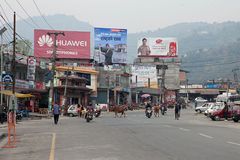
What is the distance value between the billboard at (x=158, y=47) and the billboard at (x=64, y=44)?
75.9 feet

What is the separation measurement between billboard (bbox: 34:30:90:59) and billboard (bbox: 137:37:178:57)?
75.9 ft

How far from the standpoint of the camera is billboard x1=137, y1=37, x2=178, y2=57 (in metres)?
102

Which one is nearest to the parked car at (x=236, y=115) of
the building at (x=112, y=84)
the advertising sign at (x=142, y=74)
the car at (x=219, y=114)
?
the car at (x=219, y=114)

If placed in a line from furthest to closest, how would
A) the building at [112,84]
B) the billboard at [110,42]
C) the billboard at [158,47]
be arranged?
the billboard at [158,47], the building at [112,84], the billboard at [110,42]

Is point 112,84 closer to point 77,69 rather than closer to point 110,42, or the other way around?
point 77,69

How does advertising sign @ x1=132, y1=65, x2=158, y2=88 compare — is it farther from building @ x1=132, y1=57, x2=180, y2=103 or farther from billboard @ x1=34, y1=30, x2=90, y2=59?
billboard @ x1=34, y1=30, x2=90, y2=59

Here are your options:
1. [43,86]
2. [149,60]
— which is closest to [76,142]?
[43,86]

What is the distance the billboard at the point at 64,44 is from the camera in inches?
3263

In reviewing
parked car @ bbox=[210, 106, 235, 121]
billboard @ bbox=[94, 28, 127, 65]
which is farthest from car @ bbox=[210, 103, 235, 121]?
billboard @ bbox=[94, 28, 127, 65]

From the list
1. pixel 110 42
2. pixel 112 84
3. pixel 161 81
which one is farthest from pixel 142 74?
pixel 110 42

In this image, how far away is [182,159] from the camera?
1395cm

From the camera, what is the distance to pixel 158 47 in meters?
104

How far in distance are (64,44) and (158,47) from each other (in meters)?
26.1

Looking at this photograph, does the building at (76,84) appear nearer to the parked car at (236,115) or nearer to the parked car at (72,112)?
the parked car at (72,112)
